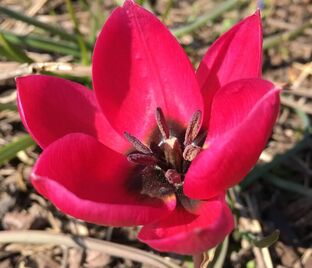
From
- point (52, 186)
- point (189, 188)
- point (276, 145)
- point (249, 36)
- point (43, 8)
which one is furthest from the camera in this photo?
point (43, 8)

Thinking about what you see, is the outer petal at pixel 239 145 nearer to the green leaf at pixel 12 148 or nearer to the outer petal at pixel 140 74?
the outer petal at pixel 140 74

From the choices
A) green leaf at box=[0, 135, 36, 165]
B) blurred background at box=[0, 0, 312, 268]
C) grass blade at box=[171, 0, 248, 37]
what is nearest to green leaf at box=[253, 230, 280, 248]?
blurred background at box=[0, 0, 312, 268]

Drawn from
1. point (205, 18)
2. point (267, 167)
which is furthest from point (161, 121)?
point (205, 18)

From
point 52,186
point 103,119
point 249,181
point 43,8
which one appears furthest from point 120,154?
point 43,8

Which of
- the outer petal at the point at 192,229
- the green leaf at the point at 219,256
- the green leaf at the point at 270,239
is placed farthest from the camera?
the green leaf at the point at 219,256

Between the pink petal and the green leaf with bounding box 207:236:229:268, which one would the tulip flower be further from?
the green leaf with bounding box 207:236:229:268

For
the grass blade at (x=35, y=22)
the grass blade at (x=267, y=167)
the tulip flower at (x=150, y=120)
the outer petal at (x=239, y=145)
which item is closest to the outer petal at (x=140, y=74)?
the tulip flower at (x=150, y=120)

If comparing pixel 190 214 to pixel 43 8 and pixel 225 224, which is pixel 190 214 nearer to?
pixel 225 224
